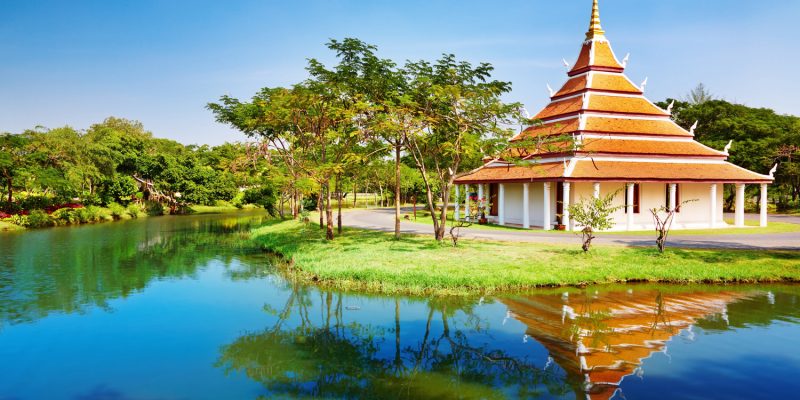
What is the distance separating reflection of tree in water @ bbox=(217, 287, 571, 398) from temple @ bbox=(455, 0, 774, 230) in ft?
65.0

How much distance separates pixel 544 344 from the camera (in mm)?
11586

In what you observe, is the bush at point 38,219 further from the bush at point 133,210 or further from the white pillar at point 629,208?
the white pillar at point 629,208

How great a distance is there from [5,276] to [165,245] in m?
11.6

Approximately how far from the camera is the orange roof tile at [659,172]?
3019cm

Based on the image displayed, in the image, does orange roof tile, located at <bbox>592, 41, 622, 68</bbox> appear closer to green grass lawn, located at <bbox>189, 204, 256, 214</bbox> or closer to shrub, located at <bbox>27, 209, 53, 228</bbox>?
shrub, located at <bbox>27, 209, 53, 228</bbox>

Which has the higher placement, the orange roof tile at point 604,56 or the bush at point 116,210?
the orange roof tile at point 604,56

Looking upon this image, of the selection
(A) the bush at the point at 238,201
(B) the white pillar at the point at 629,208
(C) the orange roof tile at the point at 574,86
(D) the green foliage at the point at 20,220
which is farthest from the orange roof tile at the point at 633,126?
(A) the bush at the point at 238,201

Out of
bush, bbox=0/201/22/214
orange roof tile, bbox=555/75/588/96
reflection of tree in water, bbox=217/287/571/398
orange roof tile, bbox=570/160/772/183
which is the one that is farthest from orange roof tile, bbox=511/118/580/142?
bush, bbox=0/201/22/214

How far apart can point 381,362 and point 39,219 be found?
44.6 m

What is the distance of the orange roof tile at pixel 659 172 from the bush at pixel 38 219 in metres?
43.9

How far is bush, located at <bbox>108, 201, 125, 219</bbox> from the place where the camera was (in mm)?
52775

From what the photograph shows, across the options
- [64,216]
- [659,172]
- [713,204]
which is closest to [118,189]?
[64,216]

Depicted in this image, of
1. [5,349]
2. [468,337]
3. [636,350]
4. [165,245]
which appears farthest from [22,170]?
[636,350]

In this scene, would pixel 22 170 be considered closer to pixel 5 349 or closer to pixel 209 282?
pixel 209 282
